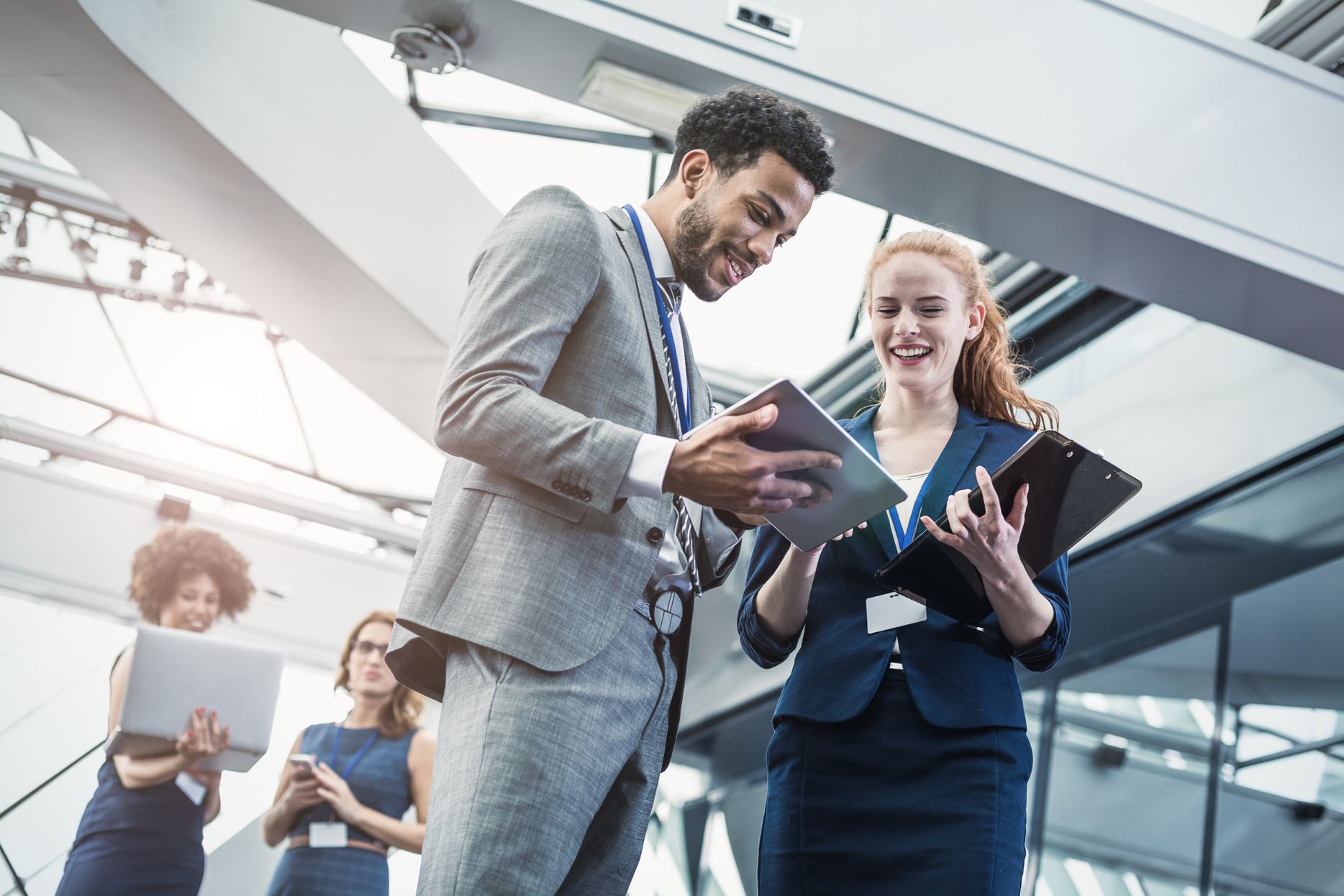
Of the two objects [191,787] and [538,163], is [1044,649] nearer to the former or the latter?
[191,787]

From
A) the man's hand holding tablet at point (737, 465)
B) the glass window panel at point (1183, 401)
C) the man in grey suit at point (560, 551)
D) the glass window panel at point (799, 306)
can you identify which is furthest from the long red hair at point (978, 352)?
the glass window panel at point (799, 306)

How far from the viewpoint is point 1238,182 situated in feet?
14.0

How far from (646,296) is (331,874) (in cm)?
355

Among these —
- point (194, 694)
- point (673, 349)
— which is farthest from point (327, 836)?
point (673, 349)

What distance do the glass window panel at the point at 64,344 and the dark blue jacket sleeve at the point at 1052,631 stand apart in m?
9.73

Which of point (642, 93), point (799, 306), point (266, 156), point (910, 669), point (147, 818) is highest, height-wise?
point (799, 306)

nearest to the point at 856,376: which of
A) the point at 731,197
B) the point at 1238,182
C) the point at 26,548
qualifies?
the point at 1238,182

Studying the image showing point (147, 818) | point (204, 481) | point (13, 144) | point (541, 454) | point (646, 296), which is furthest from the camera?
point (204, 481)

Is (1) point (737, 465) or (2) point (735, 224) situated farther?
(2) point (735, 224)

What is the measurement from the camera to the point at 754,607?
96.3 inches

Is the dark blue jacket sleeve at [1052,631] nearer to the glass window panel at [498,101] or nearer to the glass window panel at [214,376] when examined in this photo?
the glass window panel at [498,101]

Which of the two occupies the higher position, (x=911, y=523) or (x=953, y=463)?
(x=953, y=463)

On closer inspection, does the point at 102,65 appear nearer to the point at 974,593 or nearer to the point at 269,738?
the point at 269,738

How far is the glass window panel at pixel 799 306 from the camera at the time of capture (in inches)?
268
